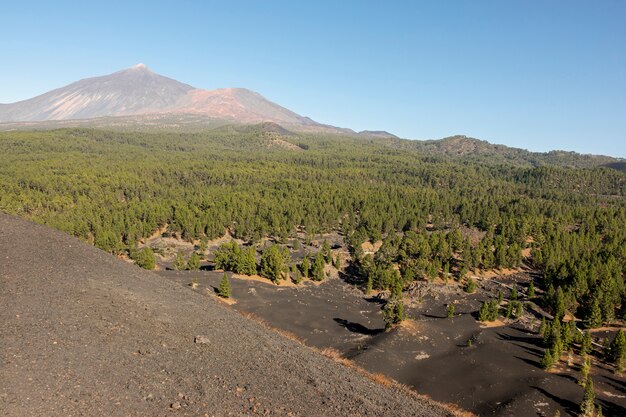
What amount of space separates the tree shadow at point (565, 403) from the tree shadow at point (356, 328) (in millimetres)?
21158

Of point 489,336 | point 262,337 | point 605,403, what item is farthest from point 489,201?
point 262,337

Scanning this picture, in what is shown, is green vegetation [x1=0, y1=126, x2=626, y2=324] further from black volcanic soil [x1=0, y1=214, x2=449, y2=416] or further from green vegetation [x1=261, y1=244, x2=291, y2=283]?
black volcanic soil [x1=0, y1=214, x2=449, y2=416]

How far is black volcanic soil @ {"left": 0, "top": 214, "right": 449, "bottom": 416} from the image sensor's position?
2033 cm

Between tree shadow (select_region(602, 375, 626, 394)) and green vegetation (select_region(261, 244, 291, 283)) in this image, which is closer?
tree shadow (select_region(602, 375, 626, 394))

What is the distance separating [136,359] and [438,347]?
131 ft

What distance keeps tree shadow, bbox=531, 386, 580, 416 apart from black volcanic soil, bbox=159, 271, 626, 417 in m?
0.10

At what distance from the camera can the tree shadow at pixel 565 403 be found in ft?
120

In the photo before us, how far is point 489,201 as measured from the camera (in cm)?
15350

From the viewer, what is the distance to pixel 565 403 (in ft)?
124

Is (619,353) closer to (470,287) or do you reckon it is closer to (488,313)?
(488,313)

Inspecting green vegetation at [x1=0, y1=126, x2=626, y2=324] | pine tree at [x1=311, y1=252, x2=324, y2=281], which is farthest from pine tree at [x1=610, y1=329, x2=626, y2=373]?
pine tree at [x1=311, y1=252, x2=324, y2=281]

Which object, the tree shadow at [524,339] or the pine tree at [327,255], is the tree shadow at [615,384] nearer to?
the tree shadow at [524,339]

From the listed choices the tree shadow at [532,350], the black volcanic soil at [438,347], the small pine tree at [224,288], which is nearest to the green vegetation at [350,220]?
the black volcanic soil at [438,347]

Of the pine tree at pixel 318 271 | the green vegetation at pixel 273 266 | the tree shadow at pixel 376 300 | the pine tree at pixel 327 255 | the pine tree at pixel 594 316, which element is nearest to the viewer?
the pine tree at pixel 594 316
